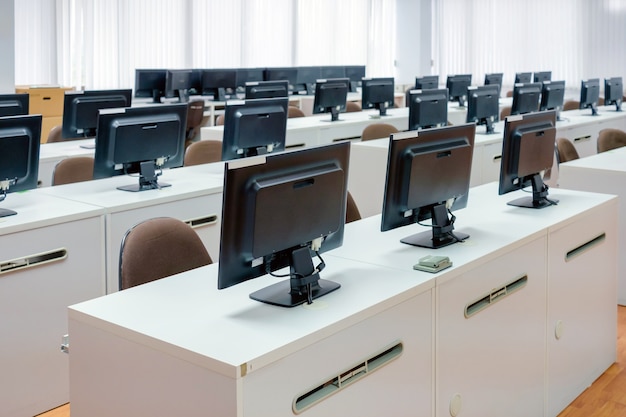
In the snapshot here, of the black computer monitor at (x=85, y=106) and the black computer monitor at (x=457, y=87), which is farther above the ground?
the black computer monitor at (x=457, y=87)

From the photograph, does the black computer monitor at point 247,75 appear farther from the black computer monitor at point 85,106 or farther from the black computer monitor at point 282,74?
the black computer monitor at point 85,106

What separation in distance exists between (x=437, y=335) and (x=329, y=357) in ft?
1.76

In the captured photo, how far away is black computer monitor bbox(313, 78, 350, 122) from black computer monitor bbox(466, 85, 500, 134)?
4.51 feet

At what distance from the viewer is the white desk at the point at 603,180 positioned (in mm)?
4465

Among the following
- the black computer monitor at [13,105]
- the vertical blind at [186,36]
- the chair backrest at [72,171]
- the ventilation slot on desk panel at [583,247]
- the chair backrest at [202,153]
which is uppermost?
the vertical blind at [186,36]

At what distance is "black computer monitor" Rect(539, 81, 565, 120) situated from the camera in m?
7.94

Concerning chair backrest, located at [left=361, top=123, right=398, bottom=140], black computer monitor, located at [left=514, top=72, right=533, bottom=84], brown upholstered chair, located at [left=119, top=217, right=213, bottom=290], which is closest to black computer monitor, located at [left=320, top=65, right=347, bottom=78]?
→ black computer monitor, located at [left=514, top=72, right=533, bottom=84]

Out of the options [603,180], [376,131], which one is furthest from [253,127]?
[603,180]

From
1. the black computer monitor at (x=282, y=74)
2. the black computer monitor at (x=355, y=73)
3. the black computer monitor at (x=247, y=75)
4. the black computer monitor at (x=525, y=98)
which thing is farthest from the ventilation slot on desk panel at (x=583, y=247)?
the black computer monitor at (x=355, y=73)

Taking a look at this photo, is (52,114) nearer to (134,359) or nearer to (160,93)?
(160,93)

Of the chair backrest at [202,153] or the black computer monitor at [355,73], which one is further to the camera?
the black computer monitor at [355,73]

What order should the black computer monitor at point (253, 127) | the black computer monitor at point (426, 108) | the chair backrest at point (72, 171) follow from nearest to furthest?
the chair backrest at point (72, 171)
the black computer monitor at point (253, 127)
the black computer monitor at point (426, 108)

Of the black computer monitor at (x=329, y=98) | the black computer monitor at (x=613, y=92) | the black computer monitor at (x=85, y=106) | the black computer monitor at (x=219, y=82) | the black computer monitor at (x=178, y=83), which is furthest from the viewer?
the black computer monitor at (x=219, y=82)

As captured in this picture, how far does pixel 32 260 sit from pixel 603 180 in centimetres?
305
